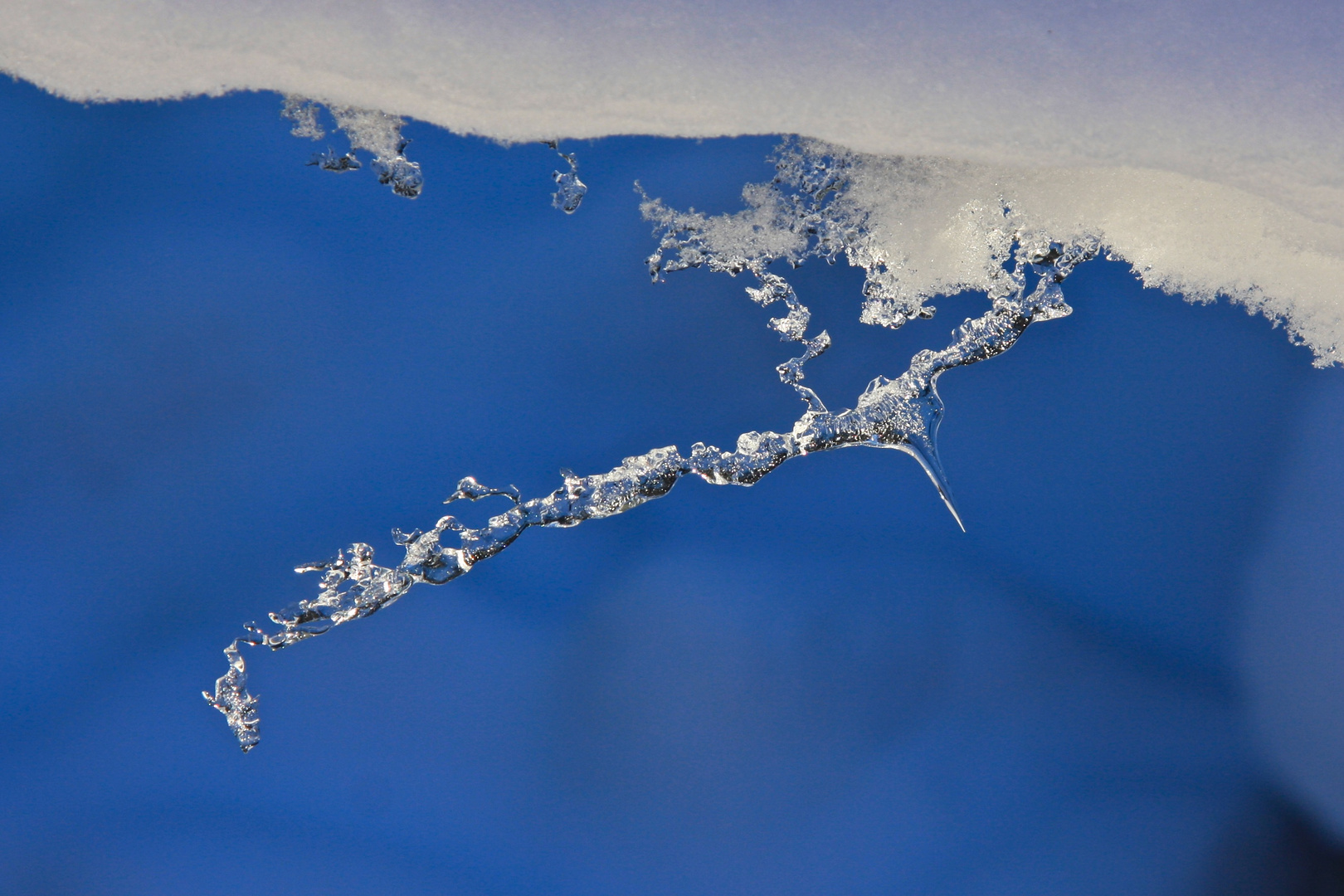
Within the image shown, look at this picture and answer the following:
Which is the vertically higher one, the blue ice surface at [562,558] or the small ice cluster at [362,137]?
the small ice cluster at [362,137]

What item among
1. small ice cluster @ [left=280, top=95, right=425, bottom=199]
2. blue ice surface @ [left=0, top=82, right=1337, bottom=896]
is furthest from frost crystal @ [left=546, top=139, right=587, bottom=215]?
small ice cluster @ [left=280, top=95, right=425, bottom=199]

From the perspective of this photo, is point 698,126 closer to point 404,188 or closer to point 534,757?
point 404,188

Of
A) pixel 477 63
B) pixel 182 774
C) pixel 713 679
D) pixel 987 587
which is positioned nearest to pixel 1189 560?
pixel 987 587

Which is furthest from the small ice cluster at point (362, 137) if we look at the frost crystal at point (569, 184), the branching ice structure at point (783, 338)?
the branching ice structure at point (783, 338)

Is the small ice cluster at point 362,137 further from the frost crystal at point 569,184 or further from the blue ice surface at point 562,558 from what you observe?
the frost crystal at point 569,184

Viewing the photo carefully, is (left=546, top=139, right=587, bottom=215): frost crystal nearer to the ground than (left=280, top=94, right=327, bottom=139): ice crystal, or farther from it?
nearer to the ground

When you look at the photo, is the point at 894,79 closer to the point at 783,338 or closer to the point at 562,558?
the point at 783,338

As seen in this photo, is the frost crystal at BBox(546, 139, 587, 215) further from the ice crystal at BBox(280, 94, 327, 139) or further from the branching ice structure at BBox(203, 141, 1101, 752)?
the ice crystal at BBox(280, 94, 327, 139)
